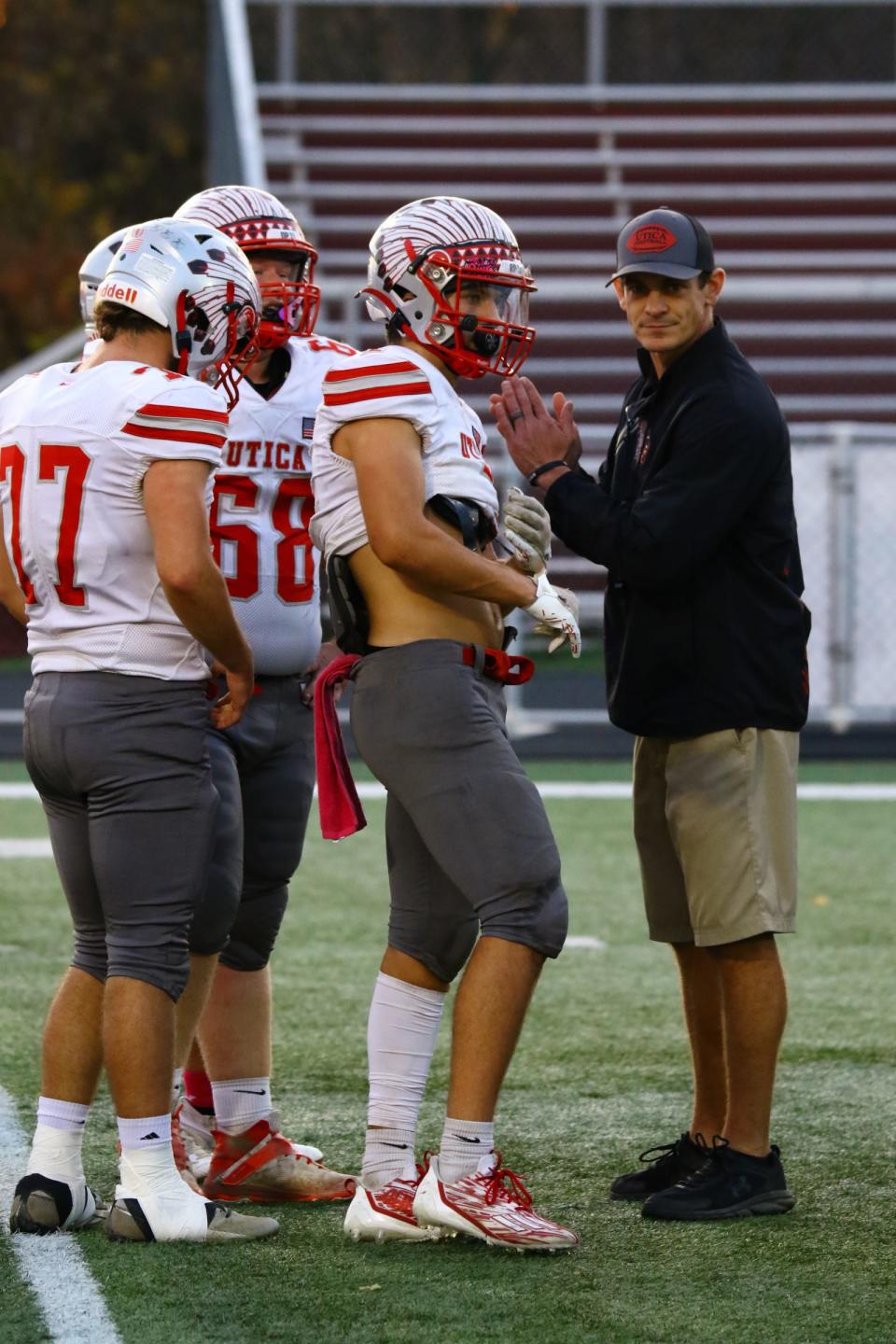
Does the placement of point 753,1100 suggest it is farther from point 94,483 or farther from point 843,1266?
point 94,483

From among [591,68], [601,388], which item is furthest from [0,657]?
[591,68]

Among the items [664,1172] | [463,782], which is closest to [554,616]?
[463,782]

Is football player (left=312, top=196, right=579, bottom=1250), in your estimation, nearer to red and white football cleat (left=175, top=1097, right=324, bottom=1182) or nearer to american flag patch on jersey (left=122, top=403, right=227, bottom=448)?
american flag patch on jersey (left=122, top=403, right=227, bottom=448)

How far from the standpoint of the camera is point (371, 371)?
11.8 feet

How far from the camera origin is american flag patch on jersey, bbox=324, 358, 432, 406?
11.8 feet

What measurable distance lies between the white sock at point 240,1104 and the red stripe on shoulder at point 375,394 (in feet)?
4.66

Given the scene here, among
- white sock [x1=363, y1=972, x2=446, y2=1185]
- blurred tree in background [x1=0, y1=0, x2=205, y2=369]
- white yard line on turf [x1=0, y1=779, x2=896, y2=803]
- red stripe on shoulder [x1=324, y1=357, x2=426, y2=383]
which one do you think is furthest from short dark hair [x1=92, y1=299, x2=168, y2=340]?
blurred tree in background [x1=0, y1=0, x2=205, y2=369]

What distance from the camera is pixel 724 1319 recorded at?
10.8ft

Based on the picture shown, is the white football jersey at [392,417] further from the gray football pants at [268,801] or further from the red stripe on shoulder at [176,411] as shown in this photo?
the gray football pants at [268,801]

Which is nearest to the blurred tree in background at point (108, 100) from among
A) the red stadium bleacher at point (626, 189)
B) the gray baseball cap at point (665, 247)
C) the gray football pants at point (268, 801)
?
the red stadium bleacher at point (626, 189)

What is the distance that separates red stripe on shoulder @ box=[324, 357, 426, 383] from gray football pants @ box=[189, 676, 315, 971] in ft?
2.71

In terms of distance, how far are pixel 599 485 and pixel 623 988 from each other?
7.51 feet

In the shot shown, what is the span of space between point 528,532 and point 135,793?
0.85 m

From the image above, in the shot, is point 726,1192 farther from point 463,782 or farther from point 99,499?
point 99,499
